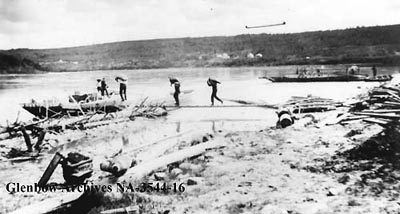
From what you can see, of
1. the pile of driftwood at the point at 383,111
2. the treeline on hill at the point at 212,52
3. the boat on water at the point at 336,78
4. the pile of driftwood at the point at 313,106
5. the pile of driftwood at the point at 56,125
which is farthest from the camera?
the treeline on hill at the point at 212,52

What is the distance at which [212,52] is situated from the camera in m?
49.2

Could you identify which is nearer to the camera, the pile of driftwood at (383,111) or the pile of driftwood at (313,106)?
the pile of driftwood at (383,111)

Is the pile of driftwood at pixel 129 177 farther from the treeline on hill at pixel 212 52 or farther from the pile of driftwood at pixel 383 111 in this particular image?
the treeline on hill at pixel 212 52

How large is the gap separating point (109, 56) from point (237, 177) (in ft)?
166

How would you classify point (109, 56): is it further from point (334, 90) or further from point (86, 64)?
point (334, 90)

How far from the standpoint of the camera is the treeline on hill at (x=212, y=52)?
45.1 metres

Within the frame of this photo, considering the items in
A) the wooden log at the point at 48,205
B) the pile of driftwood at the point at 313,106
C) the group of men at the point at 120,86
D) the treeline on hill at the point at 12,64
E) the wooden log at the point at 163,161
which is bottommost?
the wooden log at the point at 48,205

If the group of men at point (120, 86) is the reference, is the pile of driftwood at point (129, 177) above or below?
below

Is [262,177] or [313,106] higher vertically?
[313,106]

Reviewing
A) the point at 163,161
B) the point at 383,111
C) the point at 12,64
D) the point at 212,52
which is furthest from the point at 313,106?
the point at 212,52

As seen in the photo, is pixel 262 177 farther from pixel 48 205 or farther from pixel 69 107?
pixel 69 107

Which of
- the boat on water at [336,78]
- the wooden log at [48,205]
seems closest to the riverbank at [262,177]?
the wooden log at [48,205]

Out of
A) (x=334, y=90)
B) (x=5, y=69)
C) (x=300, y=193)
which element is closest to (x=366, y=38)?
(x=334, y=90)

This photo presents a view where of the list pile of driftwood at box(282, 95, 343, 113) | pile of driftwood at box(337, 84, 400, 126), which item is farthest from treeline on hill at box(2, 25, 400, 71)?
pile of driftwood at box(337, 84, 400, 126)
